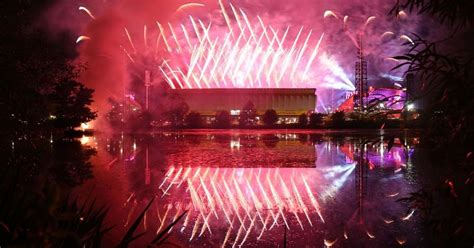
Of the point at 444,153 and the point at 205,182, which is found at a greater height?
the point at 444,153

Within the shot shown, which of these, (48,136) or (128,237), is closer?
(128,237)

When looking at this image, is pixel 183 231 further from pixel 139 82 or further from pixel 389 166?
pixel 139 82

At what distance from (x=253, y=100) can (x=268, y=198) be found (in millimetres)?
60740

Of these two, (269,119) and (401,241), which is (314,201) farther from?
Answer: (269,119)

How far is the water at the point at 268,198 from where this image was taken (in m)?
6.06

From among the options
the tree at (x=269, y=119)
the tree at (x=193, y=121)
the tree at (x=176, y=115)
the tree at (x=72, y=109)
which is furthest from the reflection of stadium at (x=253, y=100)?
the tree at (x=72, y=109)

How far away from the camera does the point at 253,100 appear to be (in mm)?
69375

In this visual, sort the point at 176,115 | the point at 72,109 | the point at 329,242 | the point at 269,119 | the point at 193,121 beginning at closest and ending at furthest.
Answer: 1. the point at 329,242
2. the point at 72,109
3. the point at 193,121
4. the point at 269,119
5. the point at 176,115

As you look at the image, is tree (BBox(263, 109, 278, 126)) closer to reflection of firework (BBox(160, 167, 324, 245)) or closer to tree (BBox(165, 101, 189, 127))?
tree (BBox(165, 101, 189, 127))

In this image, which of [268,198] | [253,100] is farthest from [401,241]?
[253,100]

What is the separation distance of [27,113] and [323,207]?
5.59 m

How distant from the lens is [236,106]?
2751 inches

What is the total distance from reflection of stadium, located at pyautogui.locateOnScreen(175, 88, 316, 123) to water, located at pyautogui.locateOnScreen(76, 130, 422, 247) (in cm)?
5366

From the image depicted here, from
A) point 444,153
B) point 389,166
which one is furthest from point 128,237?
point 389,166
